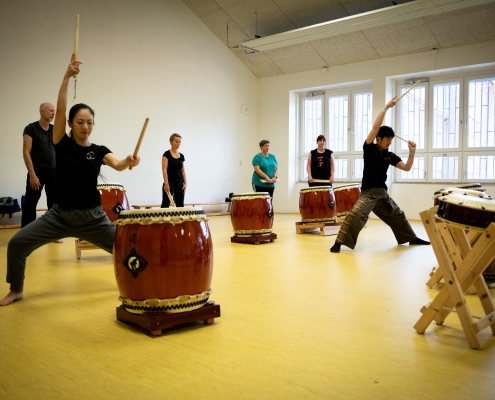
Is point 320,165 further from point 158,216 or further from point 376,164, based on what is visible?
point 158,216

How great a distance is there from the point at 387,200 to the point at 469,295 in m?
2.07

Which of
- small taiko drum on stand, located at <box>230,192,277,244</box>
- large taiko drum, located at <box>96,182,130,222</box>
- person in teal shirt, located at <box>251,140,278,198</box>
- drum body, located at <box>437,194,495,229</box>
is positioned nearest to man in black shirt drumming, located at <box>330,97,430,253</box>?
small taiko drum on stand, located at <box>230,192,277,244</box>

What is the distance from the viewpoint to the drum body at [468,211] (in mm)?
2070

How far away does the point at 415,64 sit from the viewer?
9320 millimetres

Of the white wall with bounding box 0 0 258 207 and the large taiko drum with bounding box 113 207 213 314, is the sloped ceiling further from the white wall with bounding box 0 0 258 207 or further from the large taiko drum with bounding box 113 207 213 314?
the large taiko drum with bounding box 113 207 213 314

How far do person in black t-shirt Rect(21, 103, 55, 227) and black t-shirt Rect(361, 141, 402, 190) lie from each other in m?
3.31

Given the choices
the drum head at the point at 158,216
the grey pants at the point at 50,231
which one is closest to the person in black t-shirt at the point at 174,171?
the grey pants at the point at 50,231

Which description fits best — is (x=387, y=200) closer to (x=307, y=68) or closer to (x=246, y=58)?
(x=307, y=68)

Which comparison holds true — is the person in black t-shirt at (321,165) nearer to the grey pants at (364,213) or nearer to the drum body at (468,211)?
the grey pants at (364,213)

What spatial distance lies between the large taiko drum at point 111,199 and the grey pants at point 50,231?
155 centimetres

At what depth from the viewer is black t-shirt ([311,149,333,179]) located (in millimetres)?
7746

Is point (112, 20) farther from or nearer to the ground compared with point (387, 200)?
farther from the ground

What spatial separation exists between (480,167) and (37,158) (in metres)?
7.49

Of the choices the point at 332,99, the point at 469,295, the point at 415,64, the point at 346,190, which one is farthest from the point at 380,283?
the point at 332,99
